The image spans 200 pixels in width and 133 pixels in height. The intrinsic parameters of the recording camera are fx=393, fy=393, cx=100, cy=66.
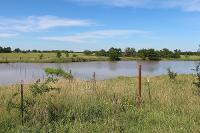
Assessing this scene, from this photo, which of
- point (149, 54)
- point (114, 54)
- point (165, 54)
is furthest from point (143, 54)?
point (165, 54)

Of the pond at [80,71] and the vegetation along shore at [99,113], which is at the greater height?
the vegetation along shore at [99,113]

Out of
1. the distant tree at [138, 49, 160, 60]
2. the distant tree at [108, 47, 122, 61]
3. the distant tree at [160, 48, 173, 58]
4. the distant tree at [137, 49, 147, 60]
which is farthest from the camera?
the distant tree at [160, 48, 173, 58]

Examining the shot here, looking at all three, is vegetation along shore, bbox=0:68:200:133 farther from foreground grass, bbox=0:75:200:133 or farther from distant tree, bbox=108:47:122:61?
distant tree, bbox=108:47:122:61

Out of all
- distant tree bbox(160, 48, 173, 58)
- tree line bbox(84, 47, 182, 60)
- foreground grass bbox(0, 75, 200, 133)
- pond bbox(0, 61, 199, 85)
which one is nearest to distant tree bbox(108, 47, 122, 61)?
tree line bbox(84, 47, 182, 60)

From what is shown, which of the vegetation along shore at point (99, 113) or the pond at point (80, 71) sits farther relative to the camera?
the pond at point (80, 71)

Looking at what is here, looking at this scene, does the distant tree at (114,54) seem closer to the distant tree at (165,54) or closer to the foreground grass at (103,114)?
the distant tree at (165,54)

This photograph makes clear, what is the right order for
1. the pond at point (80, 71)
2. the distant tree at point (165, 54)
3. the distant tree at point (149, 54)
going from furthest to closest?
the distant tree at point (165, 54) < the distant tree at point (149, 54) < the pond at point (80, 71)

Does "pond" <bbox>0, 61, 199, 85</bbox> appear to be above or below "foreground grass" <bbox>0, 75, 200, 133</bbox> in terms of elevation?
below

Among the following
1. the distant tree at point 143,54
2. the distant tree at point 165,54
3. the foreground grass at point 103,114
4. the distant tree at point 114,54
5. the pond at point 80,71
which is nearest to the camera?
the foreground grass at point 103,114

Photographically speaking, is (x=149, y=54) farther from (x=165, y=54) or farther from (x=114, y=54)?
(x=165, y=54)

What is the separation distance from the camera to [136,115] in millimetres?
9781

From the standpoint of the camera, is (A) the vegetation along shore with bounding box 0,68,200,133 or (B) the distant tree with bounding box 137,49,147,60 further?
(B) the distant tree with bounding box 137,49,147,60

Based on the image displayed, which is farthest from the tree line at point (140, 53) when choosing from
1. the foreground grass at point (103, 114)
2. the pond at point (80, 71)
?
the foreground grass at point (103, 114)

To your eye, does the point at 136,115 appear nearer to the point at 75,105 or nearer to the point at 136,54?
the point at 75,105
